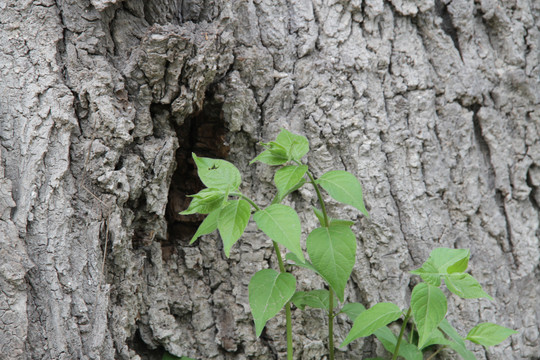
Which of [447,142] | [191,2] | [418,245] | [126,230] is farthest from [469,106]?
[126,230]

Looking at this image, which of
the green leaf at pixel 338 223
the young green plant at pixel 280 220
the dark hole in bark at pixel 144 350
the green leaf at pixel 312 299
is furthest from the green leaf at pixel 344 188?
the dark hole in bark at pixel 144 350

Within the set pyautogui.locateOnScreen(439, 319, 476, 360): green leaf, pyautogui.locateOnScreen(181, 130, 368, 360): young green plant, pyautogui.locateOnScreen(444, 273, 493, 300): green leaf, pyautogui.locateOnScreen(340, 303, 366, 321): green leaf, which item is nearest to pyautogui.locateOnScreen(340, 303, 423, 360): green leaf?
pyautogui.locateOnScreen(340, 303, 366, 321): green leaf

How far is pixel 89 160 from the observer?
5.09ft

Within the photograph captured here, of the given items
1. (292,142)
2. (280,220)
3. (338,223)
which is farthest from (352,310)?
(292,142)

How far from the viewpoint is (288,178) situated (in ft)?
4.51

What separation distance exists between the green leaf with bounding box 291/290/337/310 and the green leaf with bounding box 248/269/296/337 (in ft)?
0.66

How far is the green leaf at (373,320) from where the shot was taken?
1.46m

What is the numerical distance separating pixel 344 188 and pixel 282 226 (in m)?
0.26

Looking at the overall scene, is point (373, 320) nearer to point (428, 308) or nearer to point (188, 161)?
point (428, 308)

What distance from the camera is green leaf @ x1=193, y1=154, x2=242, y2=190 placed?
143cm

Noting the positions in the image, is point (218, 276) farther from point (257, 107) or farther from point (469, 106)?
point (469, 106)

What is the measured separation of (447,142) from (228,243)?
4.03 feet

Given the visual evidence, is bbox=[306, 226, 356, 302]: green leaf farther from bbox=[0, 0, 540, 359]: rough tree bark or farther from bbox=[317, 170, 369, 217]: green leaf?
bbox=[0, 0, 540, 359]: rough tree bark

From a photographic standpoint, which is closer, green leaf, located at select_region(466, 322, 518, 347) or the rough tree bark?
the rough tree bark
